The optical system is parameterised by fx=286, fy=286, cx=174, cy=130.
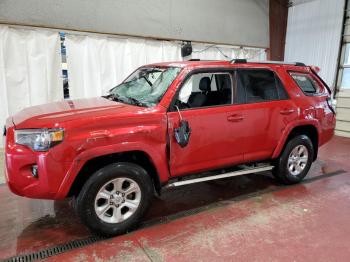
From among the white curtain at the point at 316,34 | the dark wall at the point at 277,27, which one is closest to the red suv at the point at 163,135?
the white curtain at the point at 316,34

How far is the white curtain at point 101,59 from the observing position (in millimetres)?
5984

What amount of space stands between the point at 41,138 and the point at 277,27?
900 centimetres

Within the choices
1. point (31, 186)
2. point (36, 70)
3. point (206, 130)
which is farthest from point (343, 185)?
point (36, 70)

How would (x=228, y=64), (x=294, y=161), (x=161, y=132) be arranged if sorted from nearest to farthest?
(x=161, y=132), (x=228, y=64), (x=294, y=161)

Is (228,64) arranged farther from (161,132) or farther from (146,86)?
(161,132)

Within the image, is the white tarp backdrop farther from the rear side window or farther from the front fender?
the front fender

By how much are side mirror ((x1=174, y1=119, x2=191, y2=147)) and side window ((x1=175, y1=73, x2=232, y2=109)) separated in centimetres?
21

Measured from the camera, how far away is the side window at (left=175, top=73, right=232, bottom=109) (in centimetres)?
322

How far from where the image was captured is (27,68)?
18.0 ft

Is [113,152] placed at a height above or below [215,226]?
above

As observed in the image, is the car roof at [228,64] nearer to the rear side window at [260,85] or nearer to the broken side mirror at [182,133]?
the rear side window at [260,85]

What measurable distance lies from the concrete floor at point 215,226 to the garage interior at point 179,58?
0.01 meters

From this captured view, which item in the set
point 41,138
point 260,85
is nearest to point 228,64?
point 260,85

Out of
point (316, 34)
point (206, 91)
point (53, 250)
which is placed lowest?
point (53, 250)
